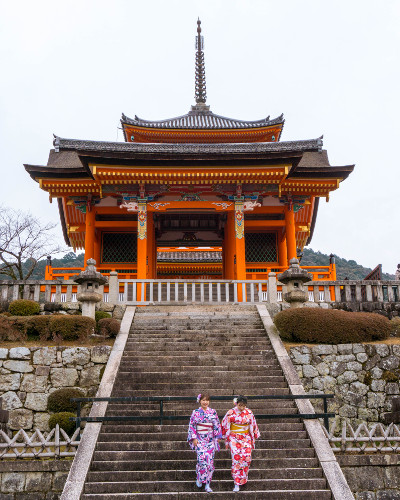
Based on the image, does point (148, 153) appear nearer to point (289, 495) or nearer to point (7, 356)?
point (7, 356)

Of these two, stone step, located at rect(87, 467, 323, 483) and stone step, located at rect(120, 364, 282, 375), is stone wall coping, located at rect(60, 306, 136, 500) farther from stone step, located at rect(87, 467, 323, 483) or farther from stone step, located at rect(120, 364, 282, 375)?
stone step, located at rect(120, 364, 282, 375)

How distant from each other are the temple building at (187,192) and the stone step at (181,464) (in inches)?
365

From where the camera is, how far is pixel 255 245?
2056cm

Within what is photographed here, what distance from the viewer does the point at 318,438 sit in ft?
26.6

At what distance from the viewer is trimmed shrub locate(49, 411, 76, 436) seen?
8953 millimetres

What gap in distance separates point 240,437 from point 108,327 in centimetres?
561

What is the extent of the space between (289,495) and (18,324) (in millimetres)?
7334

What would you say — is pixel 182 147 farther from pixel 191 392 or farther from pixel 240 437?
pixel 240 437

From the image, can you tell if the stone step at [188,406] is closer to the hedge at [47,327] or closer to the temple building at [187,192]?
the hedge at [47,327]

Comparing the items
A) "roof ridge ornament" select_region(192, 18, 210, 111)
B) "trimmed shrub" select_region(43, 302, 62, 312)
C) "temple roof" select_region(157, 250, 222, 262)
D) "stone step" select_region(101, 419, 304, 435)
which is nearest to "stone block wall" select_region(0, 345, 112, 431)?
"stone step" select_region(101, 419, 304, 435)

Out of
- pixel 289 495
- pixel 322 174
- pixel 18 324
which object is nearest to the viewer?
pixel 289 495

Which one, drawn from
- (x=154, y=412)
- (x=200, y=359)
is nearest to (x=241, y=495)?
(x=154, y=412)

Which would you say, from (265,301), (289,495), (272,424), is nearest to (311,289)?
(265,301)

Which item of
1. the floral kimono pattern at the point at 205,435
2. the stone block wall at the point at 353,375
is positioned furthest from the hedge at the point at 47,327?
the floral kimono pattern at the point at 205,435
